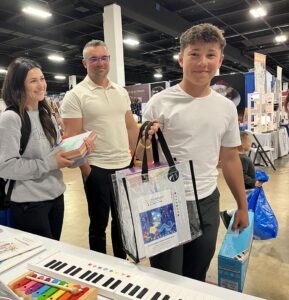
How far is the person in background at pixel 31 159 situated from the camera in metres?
1.39

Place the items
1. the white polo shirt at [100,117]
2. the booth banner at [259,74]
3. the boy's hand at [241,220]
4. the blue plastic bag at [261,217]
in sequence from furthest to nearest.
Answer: the booth banner at [259,74], the blue plastic bag at [261,217], the white polo shirt at [100,117], the boy's hand at [241,220]

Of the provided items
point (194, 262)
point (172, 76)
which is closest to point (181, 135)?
point (194, 262)

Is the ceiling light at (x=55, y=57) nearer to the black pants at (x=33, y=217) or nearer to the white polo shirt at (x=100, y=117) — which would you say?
the white polo shirt at (x=100, y=117)

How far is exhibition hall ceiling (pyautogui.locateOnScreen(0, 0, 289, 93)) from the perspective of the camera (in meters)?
7.00

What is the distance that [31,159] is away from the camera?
1470mm

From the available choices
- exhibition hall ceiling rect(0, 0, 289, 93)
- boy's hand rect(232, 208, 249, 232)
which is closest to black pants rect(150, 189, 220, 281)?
boy's hand rect(232, 208, 249, 232)

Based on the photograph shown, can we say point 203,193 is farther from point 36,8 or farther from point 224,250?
point 36,8

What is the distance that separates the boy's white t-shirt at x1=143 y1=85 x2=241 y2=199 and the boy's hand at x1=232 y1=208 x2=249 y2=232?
0.86 feet

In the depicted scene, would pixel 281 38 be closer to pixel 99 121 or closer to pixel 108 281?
pixel 99 121

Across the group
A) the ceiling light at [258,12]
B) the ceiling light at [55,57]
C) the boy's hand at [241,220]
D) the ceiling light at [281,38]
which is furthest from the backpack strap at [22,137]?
the ceiling light at [55,57]

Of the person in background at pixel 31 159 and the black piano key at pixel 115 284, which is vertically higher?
the person in background at pixel 31 159

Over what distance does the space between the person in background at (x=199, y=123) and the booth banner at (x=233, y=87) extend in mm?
6357

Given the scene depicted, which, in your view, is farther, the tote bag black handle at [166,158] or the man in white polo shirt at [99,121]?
the man in white polo shirt at [99,121]

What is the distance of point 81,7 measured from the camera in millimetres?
7055
